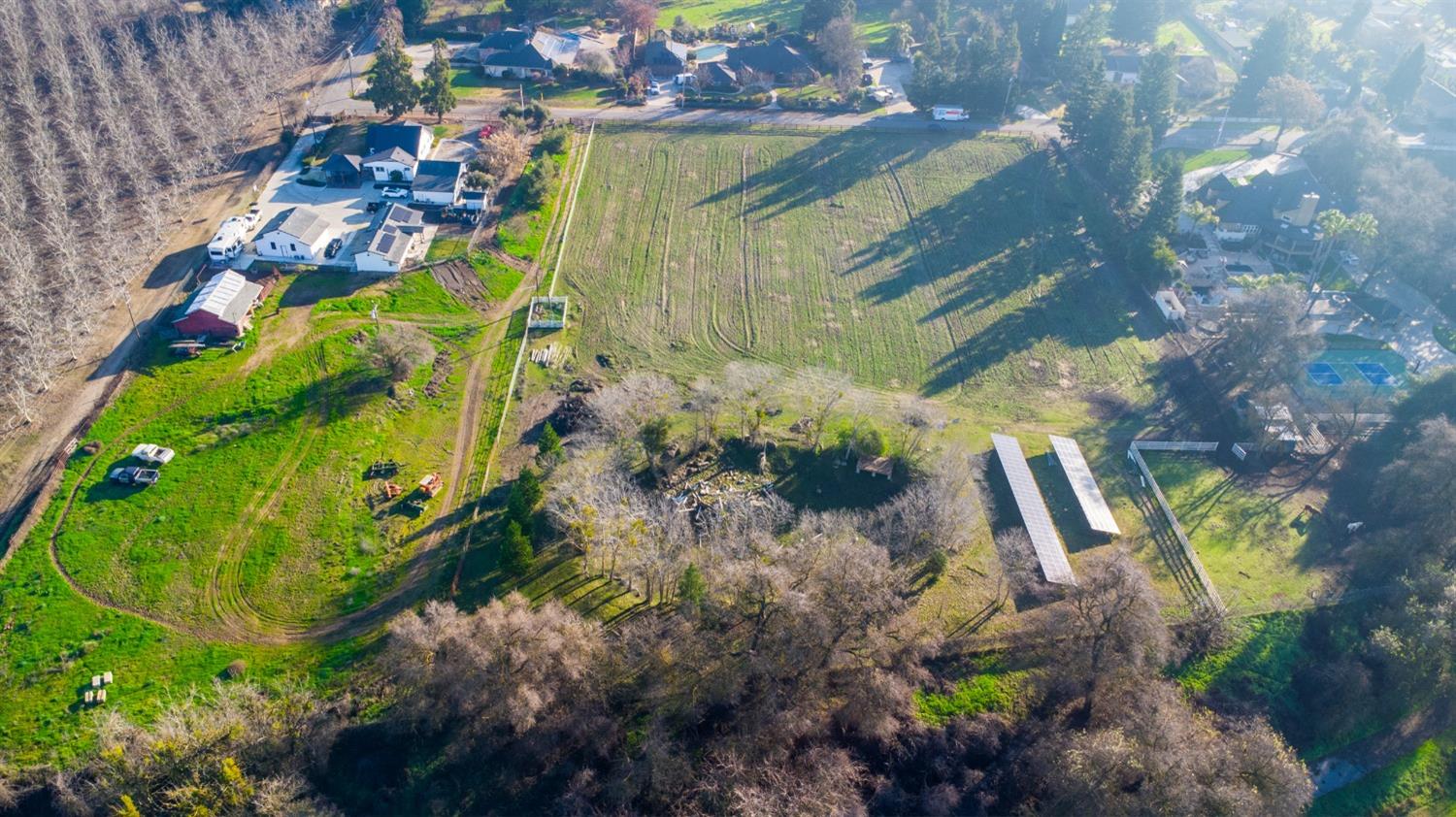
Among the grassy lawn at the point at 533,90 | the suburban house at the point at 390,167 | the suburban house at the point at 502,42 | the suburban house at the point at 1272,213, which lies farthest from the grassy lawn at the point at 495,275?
the suburban house at the point at 1272,213

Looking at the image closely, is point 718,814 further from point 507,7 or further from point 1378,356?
point 507,7

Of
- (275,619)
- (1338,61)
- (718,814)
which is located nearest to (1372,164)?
(1338,61)

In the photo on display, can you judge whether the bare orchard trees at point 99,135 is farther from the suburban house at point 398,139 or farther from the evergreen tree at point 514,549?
the evergreen tree at point 514,549

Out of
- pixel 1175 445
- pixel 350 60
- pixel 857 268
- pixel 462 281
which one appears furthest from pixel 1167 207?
pixel 350 60

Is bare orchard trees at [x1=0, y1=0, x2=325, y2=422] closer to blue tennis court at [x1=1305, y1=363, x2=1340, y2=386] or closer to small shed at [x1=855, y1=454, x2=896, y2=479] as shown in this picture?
small shed at [x1=855, y1=454, x2=896, y2=479]

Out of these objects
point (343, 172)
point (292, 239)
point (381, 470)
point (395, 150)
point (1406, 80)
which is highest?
point (395, 150)

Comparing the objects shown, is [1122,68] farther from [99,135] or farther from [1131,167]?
[99,135]

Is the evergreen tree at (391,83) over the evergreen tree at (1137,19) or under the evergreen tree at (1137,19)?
over
